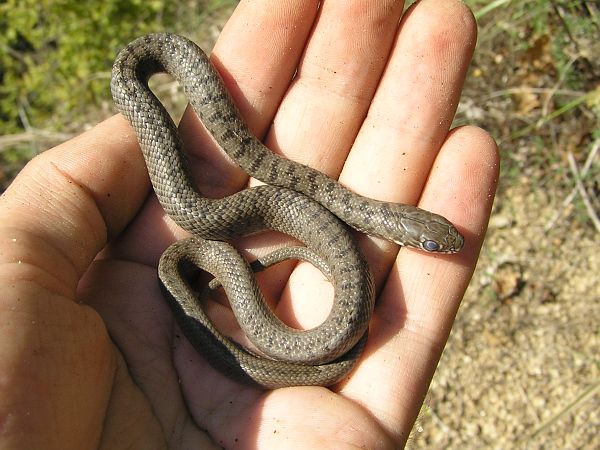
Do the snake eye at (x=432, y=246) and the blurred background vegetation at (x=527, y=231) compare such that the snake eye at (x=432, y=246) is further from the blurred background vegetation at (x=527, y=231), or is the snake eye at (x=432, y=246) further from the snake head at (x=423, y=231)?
the blurred background vegetation at (x=527, y=231)

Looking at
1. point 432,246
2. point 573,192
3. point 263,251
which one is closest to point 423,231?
point 432,246

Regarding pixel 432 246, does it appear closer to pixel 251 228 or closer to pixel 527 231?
pixel 251 228

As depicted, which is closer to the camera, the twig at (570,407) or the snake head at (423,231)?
the snake head at (423,231)

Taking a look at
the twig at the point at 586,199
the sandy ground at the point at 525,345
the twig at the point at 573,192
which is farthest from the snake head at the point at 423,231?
the twig at the point at 586,199

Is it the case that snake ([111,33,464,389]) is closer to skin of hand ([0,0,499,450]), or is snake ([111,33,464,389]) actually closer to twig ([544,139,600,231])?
skin of hand ([0,0,499,450])

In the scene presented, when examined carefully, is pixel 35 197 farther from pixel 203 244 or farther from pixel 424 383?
pixel 424 383

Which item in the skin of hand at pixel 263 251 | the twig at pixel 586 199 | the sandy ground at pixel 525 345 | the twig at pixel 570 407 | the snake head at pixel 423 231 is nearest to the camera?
the skin of hand at pixel 263 251

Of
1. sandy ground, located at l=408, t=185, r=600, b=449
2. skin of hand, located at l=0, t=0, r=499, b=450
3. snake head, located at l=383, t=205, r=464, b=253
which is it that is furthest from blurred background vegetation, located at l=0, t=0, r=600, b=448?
snake head, located at l=383, t=205, r=464, b=253
